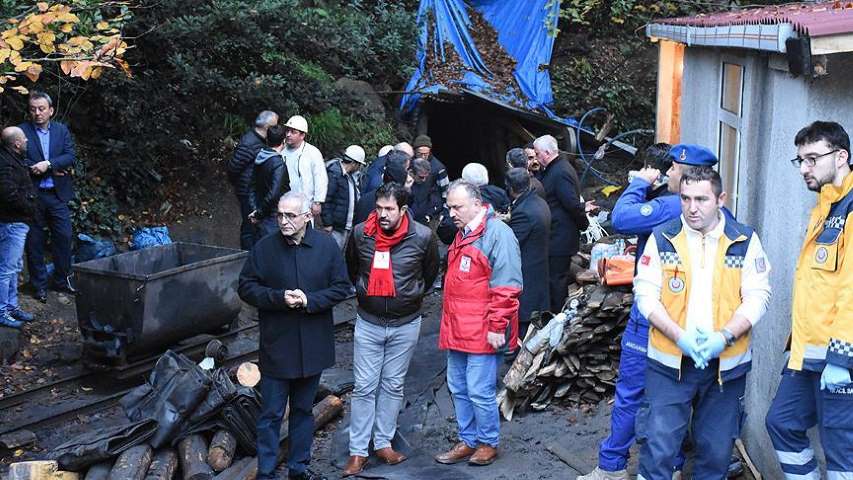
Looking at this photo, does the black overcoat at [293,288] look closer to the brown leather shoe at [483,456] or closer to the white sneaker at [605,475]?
the brown leather shoe at [483,456]

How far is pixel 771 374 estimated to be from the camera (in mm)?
6113

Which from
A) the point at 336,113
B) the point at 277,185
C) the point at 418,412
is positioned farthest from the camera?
the point at 336,113

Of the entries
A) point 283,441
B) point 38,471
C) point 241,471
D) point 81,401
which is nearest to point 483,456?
point 283,441

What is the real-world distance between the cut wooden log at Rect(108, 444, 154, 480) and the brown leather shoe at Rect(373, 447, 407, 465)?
171cm

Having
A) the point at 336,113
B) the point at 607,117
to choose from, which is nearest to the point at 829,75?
the point at 336,113

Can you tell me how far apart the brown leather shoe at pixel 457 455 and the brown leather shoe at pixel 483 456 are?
10cm

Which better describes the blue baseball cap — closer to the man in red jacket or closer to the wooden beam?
the man in red jacket

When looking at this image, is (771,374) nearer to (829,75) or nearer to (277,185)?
(829,75)

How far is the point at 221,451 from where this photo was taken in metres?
7.20

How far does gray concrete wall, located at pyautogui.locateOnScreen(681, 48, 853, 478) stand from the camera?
17.9ft

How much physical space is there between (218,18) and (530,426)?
290 inches

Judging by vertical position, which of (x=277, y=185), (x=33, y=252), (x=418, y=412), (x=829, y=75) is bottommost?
(x=418, y=412)

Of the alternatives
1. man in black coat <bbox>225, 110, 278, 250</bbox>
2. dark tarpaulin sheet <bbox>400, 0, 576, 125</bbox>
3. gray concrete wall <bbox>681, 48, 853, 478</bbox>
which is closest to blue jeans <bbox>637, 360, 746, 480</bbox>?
gray concrete wall <bbox>681, 48, 853, 478</bbox>

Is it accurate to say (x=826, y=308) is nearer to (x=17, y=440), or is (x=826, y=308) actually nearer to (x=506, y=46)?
(x=17, y=440)
